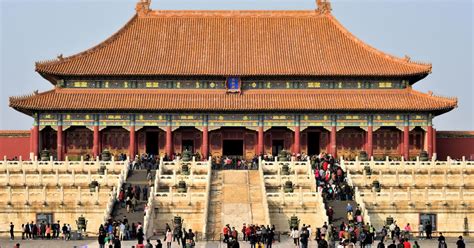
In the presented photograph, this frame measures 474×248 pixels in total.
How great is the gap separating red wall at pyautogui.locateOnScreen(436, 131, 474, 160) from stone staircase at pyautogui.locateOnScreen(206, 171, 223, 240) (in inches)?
1098

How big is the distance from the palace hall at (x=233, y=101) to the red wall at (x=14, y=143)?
6.17ft

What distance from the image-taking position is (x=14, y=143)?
86.9 m

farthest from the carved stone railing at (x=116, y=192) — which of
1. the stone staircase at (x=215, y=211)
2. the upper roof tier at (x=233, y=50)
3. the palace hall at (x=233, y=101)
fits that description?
the upper roof tier at (x=233, y=50)

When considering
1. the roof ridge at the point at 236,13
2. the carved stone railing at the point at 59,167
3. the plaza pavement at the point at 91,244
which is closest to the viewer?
the plaza pavement at the point at 91,244

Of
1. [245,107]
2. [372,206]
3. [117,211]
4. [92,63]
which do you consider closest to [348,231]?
[372,206]

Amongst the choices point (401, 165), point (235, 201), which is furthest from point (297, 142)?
point (235, 201)

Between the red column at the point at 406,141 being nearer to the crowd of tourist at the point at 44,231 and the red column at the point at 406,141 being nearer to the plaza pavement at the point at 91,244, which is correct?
the plaza pavement at the point at 91,244

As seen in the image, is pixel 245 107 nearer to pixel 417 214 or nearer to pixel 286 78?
pixel 286 78

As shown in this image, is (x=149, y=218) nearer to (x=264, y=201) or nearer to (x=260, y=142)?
(x=264, y=201)

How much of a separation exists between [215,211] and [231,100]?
28146 mm

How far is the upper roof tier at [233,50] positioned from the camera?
86062mm

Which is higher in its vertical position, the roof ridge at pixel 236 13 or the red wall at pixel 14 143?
the roof ridge at pixel 236 13

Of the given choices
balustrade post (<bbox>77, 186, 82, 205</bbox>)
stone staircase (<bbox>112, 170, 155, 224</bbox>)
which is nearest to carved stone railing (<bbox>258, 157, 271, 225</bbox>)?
stone staircase (<bbox>112, 170, 155, 224</bbox>)

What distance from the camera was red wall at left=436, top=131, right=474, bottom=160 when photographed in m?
87.4
